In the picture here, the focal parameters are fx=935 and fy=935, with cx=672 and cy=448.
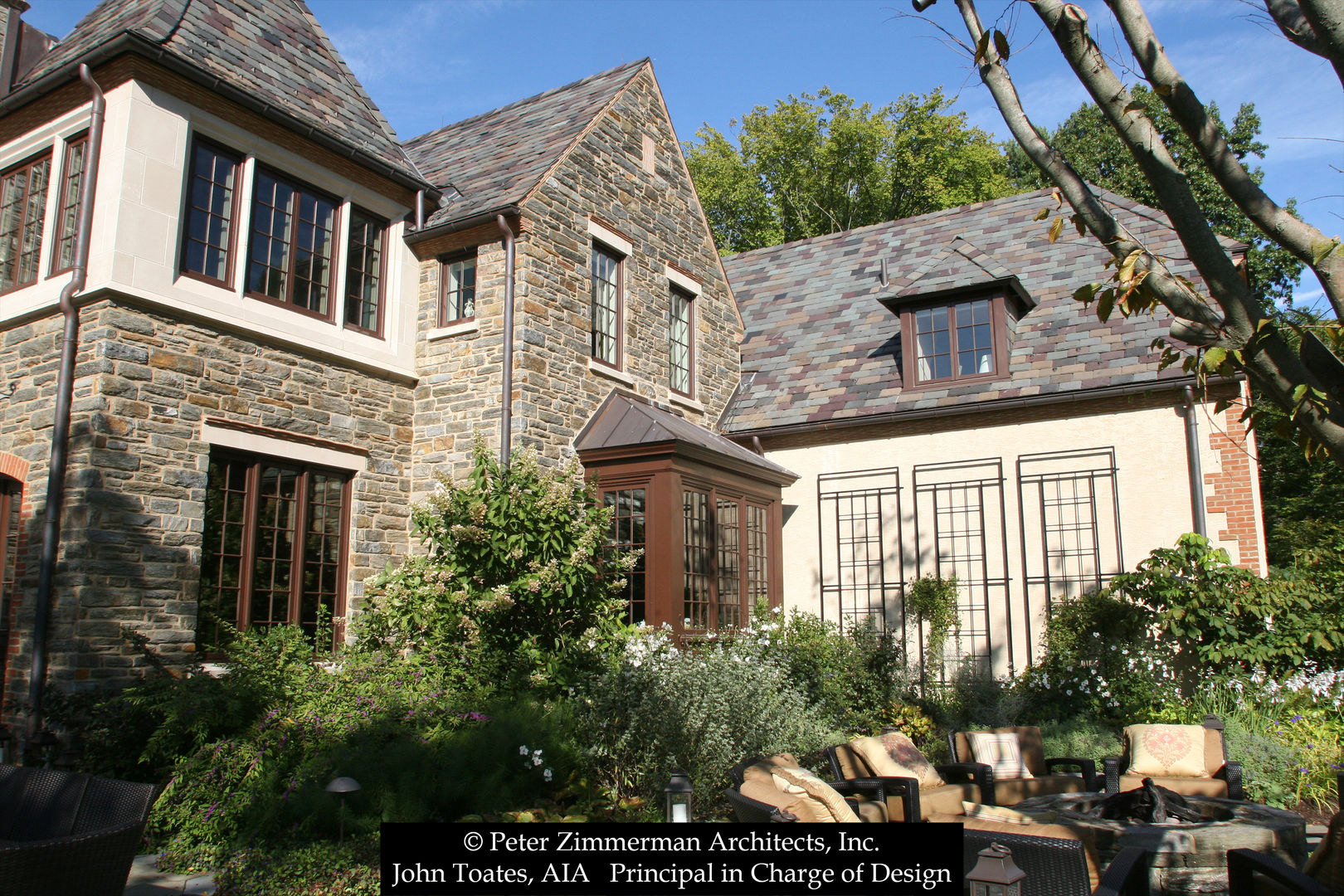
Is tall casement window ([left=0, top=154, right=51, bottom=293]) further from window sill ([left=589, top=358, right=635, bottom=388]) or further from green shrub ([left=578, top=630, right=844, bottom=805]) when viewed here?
green shrub ([left=578, top=630, right=844, bottom=805])

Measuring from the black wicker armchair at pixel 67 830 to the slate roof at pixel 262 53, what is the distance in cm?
651

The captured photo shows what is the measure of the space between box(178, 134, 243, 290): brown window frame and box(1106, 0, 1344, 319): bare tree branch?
837 cm

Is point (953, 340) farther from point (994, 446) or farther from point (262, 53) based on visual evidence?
point (262, 53)

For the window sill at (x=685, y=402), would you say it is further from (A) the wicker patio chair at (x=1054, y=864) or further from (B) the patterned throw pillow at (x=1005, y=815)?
(A) the wicker patio chair at (x=1054, y=864)

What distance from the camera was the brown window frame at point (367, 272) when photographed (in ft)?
35.2

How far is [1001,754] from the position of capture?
8.09m

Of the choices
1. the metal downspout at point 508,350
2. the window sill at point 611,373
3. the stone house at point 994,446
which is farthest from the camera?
the window sill at point 611,373

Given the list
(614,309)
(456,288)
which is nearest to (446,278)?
(456,288)

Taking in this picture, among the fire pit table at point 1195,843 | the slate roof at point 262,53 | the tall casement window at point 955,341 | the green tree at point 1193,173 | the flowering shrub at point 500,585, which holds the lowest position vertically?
the fire pit table at point 1195,843

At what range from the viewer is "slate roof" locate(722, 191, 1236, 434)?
39.4ft

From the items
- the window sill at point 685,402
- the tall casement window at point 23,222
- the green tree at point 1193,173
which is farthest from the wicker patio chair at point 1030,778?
the green tree at point 1193,173

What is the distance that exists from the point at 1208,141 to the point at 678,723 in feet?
17.8

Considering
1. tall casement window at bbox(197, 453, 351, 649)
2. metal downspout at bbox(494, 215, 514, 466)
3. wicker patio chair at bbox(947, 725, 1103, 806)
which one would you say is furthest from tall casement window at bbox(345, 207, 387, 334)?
wicker patio chair at bbox(947, 725, 1103, 806)

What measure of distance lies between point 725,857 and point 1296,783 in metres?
6.49
